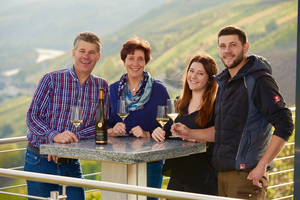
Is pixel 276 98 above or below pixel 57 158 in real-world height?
above

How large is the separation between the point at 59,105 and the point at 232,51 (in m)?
1.36

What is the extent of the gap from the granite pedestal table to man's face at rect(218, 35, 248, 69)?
0.65m

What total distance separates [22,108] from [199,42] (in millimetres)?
9963

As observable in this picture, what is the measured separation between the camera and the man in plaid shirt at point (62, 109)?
9.29 ft

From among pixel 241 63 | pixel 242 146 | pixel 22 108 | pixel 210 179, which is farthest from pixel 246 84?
pixel 22 108

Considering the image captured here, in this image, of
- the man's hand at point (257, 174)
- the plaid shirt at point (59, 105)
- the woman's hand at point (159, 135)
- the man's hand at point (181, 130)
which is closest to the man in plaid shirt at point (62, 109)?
the plaid shirt at point (59, 105)

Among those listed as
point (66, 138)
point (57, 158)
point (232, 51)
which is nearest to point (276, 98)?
point (232, 51)

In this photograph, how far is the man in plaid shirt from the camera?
2.83 meters

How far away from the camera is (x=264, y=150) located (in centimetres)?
250

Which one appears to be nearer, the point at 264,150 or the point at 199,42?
the point at 264,150

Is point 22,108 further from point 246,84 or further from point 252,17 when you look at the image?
point 246,84

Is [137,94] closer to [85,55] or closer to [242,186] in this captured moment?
[85,55]

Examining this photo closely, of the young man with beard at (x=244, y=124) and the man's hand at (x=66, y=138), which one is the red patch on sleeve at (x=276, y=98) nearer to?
the young man with beard at (x=244, y=124)

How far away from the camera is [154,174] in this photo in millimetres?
2969
